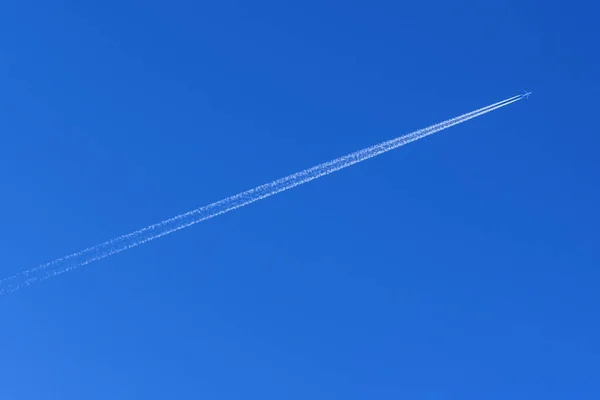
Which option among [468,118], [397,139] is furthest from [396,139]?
[468,118]

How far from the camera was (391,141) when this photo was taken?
37.5 meters

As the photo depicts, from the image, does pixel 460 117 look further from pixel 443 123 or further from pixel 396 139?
pixel 396 139

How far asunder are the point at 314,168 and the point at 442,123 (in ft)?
47.1

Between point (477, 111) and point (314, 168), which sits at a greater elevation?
point (477, 111)

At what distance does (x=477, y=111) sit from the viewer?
120ft

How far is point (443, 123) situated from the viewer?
3772 centimetres

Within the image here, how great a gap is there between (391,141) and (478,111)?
9.11 m

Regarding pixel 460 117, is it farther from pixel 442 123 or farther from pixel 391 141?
pixel 391 141

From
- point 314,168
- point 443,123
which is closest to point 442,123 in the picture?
point 443,123

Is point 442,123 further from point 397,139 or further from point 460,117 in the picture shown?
point 397,139

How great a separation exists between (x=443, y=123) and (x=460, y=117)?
1719 mm

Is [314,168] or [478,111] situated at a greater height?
[478,111]

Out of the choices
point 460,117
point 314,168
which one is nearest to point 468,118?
point 460,117

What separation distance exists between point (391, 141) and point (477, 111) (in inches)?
356
